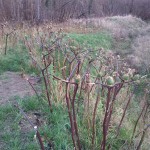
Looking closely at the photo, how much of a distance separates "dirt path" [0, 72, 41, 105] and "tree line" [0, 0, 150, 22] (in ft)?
→ 15.9

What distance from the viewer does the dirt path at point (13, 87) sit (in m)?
4.23

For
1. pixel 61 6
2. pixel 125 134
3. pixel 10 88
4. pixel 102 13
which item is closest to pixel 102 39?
pixel 61 6

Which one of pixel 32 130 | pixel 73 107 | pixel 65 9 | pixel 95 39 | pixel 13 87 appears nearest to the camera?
pixel 73 107

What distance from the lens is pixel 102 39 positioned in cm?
1148

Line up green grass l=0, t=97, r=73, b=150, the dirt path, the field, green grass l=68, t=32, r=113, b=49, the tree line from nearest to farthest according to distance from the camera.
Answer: the field < green grass l=0, t=97, r=73, b=150 < the dirt path < green grass l=68, t=32, r=113, b=49 < the tree line

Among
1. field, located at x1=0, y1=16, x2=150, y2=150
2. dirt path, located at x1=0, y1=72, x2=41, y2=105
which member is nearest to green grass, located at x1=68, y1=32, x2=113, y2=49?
field, located at x1=0, y1=16, x2=150, y2=150

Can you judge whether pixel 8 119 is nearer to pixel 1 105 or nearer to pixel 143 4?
pixel 1 105

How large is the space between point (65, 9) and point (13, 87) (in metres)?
12.9

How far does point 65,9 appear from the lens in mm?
16859

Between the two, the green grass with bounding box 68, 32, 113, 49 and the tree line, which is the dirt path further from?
the green grass with bounding box 68, 32, 113, 49

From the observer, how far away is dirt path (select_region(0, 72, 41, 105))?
4230 millimetres

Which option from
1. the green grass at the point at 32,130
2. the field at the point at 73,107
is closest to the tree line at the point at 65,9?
the field at the point at 73,107

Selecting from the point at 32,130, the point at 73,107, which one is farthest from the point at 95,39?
the point at 73,107

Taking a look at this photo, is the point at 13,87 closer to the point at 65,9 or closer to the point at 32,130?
the point at 32,130
